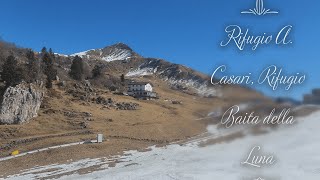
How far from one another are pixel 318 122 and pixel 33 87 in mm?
70905

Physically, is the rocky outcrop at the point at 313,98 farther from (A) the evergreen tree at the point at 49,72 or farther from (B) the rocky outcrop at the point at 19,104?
(A) the evergreen tree at the point at 49,72

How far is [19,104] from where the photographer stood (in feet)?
238

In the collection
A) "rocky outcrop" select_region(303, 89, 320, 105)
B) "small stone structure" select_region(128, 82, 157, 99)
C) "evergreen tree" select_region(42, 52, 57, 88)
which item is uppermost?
"evergreen tree" select_region(42, 52, 57, 88)

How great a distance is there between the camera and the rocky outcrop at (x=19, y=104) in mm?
70438

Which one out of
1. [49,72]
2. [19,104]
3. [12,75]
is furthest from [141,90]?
[19,104]

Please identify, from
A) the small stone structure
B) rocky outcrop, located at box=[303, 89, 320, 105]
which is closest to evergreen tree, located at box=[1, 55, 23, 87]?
the small stone structure

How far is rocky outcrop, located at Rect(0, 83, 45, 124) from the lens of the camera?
7044 centimetres

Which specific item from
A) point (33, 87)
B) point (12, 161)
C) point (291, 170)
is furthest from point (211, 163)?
point (33, 87)

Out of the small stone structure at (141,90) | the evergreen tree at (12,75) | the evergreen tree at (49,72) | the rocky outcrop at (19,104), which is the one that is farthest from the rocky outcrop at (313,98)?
the small stone structure at (141,90)

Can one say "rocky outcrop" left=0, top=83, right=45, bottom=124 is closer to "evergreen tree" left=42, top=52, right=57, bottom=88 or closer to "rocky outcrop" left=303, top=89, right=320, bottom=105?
"evergreen tree" left=42, top=52, right=57, bottom=88

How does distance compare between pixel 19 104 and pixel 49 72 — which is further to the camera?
pixel 49 72

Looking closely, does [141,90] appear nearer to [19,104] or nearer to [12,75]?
[12,75]

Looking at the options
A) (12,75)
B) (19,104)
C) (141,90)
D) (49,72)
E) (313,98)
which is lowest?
(313,98)

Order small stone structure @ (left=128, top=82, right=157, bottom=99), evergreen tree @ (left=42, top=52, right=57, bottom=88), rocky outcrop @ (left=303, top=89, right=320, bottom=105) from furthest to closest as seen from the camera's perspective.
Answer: small stone structure @ (left=128, top=82, right=157, bottom=99)
evergreen tree @ (left=42, top=52, right=57, bottom=88)
rocky outcrop @ (left=303, top=89, right=320, bottom=105)
